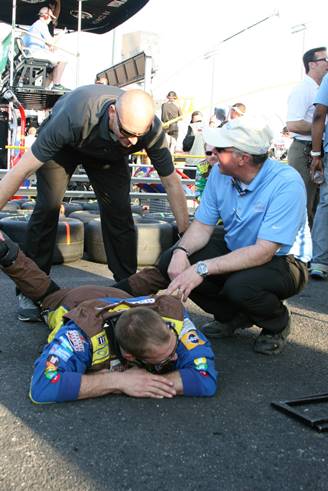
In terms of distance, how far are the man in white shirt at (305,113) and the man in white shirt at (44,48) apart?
15.4ft

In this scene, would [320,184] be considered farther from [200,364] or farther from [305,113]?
[200,364]

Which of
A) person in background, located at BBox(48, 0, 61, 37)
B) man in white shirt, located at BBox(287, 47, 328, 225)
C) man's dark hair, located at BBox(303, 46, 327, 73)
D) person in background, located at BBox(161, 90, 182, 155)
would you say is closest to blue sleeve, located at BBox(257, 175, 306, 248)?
man in white shirt, located at BBox(287, 47, 328, 225)

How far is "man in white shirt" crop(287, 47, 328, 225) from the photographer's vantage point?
206 inches

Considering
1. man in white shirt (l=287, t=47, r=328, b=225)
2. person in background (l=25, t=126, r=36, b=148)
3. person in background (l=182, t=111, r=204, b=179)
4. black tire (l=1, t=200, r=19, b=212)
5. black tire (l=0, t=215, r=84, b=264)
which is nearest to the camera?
black tire (l=0, t=215, r=84, b=264)

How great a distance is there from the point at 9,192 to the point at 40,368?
1.06 m

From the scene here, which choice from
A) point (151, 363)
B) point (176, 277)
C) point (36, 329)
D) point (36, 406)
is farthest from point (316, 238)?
point (36, 406)

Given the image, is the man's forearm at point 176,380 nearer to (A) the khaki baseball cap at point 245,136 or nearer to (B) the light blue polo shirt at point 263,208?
(B) the light blue polo shirt at point 263,208

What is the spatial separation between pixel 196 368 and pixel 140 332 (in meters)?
0.38

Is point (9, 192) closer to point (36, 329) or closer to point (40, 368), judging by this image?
point (36, 329)

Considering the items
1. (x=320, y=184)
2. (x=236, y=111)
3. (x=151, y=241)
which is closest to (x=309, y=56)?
(x=236, y=111)

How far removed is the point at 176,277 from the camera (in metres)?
2.93

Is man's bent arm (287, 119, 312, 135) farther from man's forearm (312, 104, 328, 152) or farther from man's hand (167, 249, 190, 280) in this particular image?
man's hand (167, 249, 190, 280)

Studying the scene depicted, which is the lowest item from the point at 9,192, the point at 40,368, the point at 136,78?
the point at 40,368

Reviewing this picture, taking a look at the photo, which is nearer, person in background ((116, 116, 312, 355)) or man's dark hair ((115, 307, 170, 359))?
man's dark hair ((115, 307, 170, 359))
